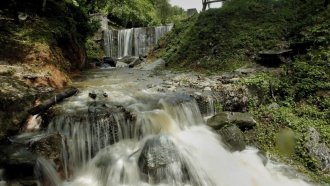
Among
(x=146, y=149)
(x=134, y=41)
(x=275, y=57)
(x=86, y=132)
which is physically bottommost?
(x=146, y=149)

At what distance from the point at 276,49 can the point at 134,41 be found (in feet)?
54.2

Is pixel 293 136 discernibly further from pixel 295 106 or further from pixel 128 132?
pixel 128 132

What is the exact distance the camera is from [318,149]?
10.3 meters

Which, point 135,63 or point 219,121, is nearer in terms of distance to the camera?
point 219,121

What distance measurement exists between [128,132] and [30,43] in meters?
6.36

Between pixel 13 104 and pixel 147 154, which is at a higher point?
pixel 13 104

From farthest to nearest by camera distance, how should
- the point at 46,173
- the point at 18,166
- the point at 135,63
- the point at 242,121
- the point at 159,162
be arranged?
the point at 135,63 < the point at 242,121 < the point at 159,162 < the point at 46,173 < the point at 18,166

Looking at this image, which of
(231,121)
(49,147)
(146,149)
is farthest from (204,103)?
(49,147)

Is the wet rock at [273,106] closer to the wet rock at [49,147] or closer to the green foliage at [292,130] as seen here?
the green foliage at [292,130]

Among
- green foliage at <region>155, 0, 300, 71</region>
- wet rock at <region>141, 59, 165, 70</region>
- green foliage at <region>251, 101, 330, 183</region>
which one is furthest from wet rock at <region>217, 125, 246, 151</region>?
wet rock at <region>141, 59, 165, 70</region>

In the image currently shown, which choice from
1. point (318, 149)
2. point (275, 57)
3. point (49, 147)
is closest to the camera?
point (49, 147)

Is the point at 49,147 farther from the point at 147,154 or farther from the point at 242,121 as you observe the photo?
the point at 242,121

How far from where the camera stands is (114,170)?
8.67 m

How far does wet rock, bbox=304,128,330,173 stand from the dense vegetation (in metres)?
0.10
